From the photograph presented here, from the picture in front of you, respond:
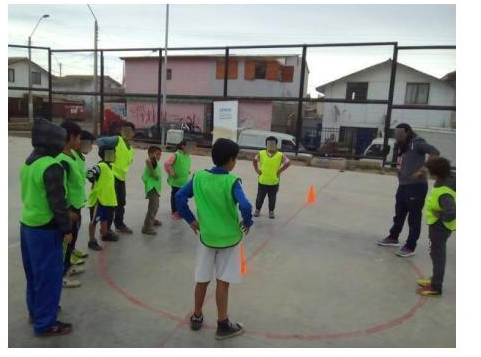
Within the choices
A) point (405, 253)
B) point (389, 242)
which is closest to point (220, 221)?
point (405, 253)

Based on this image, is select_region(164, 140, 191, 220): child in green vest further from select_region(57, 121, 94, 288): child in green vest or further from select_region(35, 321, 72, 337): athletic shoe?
select_region(35, 321, 72, 337): athletic shoe

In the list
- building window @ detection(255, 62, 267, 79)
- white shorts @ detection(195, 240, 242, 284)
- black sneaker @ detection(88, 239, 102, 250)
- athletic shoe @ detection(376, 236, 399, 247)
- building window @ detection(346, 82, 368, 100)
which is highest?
building window @ detection(255, 62, 267, 79)

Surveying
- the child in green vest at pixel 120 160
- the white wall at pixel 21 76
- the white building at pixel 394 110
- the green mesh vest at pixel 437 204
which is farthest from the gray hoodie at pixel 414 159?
the white wall at pixel 21 76

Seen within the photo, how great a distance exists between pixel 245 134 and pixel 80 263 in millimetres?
11897

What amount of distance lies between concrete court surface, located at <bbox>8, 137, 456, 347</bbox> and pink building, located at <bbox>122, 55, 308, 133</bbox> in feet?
38.2

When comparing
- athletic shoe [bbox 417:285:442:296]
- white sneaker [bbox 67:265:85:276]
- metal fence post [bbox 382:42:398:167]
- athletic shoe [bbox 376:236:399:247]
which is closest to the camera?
athletic shoe [bbox 417:285:442:296]

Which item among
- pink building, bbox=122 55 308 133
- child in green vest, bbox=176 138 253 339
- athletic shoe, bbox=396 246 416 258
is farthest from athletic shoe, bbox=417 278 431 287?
pink building, bbox=122 55 308 133

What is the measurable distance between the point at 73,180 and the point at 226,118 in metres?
12.2

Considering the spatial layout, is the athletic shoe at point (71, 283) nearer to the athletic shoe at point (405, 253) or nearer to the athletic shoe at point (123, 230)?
the athletic shoe at point (123, 230)

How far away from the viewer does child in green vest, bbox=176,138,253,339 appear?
3.20 m

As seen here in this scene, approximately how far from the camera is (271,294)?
164 inches

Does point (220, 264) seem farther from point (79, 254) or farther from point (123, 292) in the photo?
point (79, 254)

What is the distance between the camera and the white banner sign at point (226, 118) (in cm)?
1532

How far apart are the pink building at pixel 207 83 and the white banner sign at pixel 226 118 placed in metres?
1.48
